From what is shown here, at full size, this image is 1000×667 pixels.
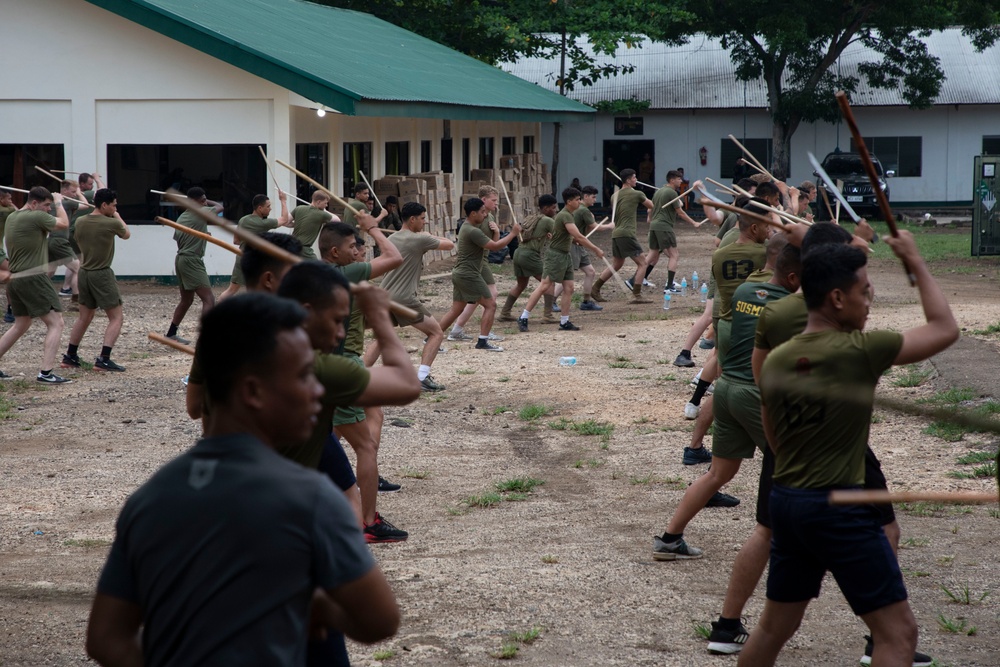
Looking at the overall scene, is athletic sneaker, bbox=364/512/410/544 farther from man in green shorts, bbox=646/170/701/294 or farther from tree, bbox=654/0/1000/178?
tree, bbox=654/0/1000/178

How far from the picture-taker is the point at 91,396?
11281mm

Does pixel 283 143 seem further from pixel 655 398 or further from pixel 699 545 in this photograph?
pixel 699 545

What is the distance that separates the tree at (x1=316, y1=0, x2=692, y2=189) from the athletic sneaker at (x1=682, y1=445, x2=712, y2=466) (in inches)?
945

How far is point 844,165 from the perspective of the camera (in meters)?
33.7

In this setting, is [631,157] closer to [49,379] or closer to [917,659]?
[49,379]

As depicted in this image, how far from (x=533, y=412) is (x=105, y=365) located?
4831 millimetres

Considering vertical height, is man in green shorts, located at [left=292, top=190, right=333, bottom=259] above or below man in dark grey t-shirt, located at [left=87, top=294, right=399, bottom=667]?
above

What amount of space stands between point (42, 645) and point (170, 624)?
3.44m

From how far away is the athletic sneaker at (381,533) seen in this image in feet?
22.9

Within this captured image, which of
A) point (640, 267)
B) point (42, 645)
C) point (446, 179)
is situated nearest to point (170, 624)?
point (42, 645)

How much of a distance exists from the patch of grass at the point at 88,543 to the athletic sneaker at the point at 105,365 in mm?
5717

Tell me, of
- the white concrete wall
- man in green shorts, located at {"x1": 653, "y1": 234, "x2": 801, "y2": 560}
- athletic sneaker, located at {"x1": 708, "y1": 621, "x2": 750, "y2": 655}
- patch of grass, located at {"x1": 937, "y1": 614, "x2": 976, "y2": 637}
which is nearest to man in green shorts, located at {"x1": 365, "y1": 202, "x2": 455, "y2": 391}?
man in green shorts, located at {"x1": 653, "y1": 234, "x2": 801, "y2": 560}

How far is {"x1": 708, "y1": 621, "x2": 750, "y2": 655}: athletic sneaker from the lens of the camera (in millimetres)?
5234

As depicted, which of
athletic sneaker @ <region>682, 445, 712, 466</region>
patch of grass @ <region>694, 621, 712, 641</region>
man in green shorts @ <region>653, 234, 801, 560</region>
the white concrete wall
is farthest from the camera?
the white concrete wall
